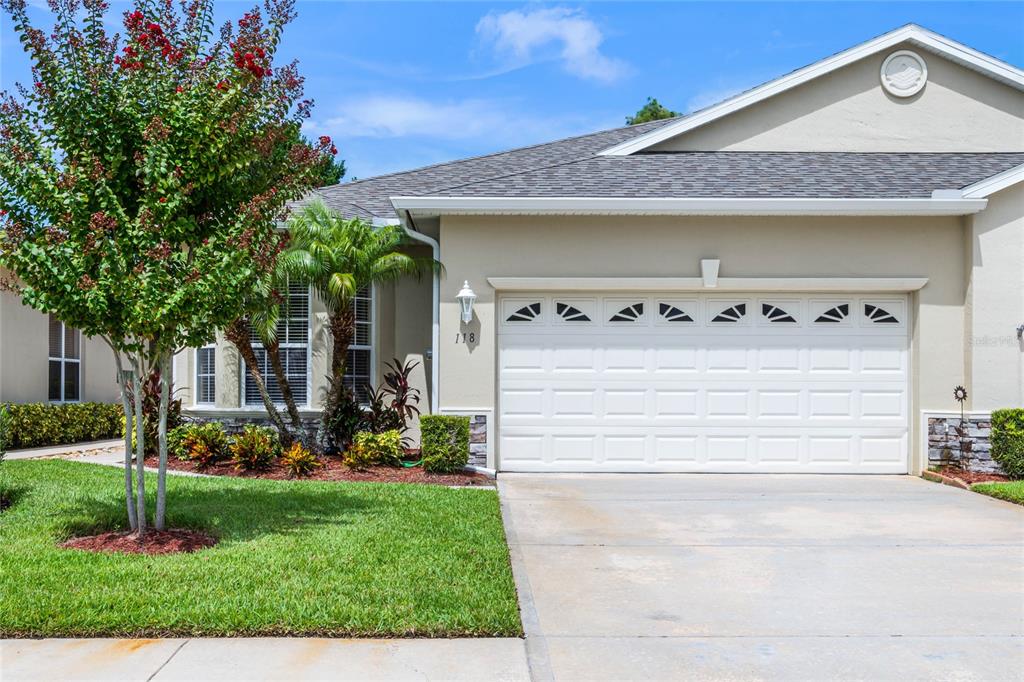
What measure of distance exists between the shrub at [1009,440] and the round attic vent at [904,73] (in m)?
5.32

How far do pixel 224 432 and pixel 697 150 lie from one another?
330 inches

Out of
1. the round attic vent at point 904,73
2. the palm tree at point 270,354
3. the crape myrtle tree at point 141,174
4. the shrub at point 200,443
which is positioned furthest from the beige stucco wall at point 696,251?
the crape myrtle tree at point 141,174

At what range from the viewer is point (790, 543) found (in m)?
7.10

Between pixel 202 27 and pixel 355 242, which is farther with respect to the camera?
pixel 355 242

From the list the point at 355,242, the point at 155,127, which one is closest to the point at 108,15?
the point at 155,127

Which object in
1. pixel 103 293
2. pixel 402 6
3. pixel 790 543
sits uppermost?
pixel 402 6

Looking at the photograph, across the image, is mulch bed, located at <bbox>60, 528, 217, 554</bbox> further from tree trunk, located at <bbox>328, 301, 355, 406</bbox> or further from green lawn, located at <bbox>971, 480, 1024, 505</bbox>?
green lawn, located at <bbox>971, 480, 1024, 505</bbox>

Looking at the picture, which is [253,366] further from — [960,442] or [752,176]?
[960,442]

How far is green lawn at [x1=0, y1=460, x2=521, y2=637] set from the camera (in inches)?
184

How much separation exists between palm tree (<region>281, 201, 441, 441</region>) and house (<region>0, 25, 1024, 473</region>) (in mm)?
569

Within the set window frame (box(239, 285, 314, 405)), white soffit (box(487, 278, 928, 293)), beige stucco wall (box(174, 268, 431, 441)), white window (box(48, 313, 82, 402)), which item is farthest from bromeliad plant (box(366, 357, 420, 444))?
white window (box(48, 313, 82, 402))

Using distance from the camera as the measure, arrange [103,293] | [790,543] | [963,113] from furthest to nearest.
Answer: [963,113] → [790,543] → [103,293]

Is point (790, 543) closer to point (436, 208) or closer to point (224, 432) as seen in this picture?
point (436, 208)

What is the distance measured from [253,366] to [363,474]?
227 centimetres
